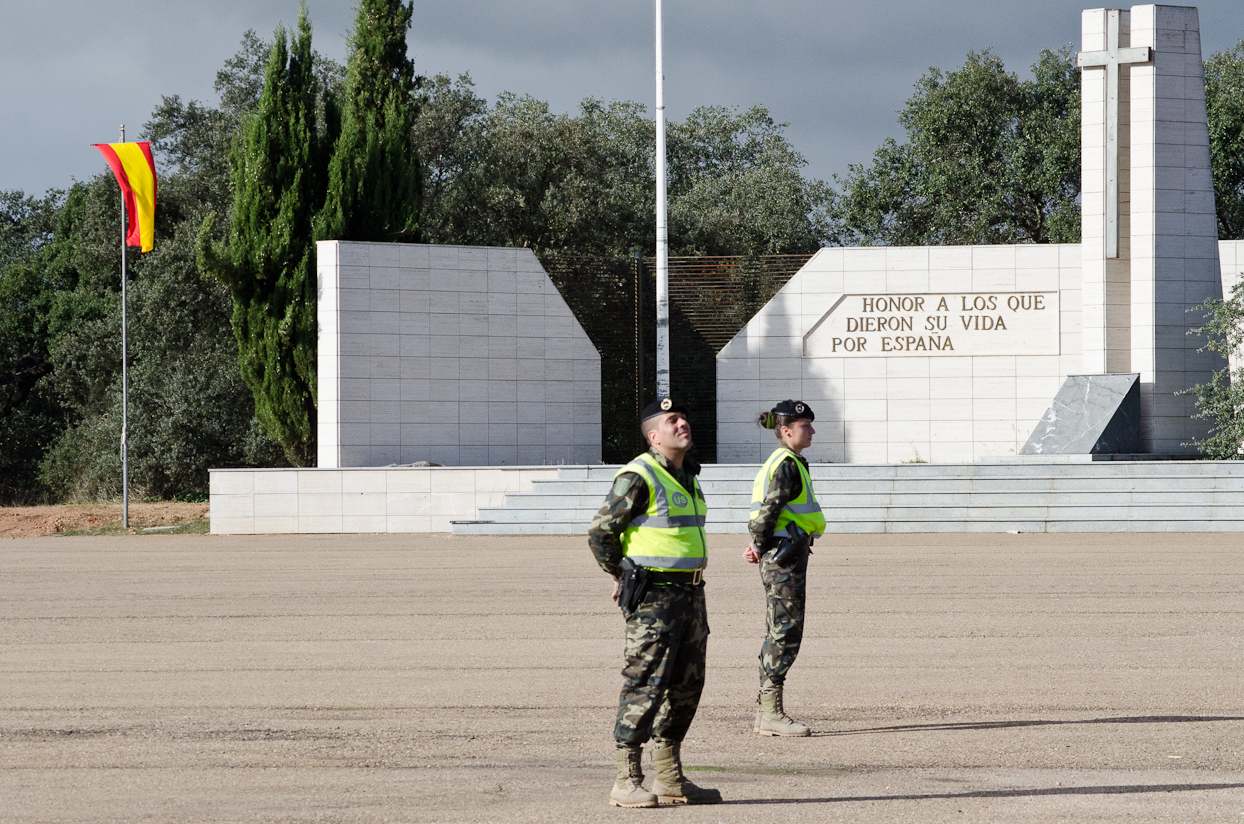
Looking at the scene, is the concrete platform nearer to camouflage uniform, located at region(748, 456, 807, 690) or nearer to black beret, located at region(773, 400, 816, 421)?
camouflage uniform, located at region(748, 456, 807, 690)

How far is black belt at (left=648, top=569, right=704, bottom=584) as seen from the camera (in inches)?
207

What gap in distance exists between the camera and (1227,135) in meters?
32.0

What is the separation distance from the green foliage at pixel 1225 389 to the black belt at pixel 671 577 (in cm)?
1867

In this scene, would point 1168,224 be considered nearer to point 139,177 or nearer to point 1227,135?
point 1227,135

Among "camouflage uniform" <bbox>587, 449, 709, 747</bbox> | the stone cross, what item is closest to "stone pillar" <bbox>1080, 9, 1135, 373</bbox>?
the stone cross

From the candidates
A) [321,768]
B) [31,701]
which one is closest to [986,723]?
[321,768]

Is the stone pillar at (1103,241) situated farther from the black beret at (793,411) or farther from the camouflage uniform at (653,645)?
the camouflage uniform at (653,645)

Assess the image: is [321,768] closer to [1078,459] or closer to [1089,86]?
[1078,459]

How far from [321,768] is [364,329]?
57.7 feet

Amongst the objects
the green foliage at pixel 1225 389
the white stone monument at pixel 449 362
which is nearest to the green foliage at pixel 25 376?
the white stone monument at pixel 449 362

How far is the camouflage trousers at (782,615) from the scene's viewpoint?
657 centimetres

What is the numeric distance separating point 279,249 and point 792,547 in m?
19.8

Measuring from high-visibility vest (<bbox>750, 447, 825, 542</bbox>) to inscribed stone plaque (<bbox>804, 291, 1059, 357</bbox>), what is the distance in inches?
713

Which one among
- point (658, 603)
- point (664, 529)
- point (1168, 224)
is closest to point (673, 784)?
point (658, 603)
